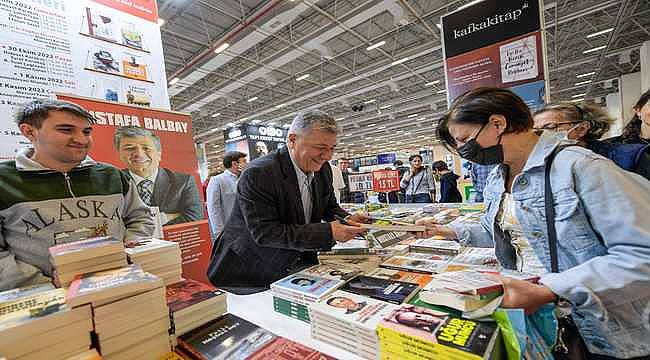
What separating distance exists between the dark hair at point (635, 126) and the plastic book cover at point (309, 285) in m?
2.39

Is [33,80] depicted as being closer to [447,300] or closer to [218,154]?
[447,300]

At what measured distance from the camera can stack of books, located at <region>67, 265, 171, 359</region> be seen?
724 mm

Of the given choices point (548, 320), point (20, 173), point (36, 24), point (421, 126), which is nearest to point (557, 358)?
point (548, 320)

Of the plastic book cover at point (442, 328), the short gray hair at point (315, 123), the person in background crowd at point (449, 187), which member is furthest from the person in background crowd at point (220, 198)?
the plastic book cover at point (442, 328)

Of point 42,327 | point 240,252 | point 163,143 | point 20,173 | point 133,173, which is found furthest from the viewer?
point 163,143

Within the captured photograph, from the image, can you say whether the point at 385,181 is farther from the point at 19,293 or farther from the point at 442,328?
the point at 19,293

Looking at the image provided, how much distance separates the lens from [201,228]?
2.74 meters

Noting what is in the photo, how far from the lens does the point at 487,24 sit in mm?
2922

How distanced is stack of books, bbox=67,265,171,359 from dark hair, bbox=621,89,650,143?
2.94 meters

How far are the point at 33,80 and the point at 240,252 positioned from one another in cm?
202

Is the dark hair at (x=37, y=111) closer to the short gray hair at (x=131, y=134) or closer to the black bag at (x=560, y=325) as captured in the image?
the short gray hair at (x=131, y=134)

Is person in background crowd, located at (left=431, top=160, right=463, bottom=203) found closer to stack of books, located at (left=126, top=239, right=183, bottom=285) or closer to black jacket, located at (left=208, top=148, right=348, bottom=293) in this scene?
black jacket, located at (left=208, top=148, right=348, bottom=293)

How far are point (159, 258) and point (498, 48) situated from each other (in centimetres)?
348

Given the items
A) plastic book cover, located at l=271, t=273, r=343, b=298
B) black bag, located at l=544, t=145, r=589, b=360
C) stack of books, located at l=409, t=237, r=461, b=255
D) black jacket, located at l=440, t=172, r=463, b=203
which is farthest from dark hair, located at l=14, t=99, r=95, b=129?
black jacket, located at l=440, t=172, r=463, b=203
